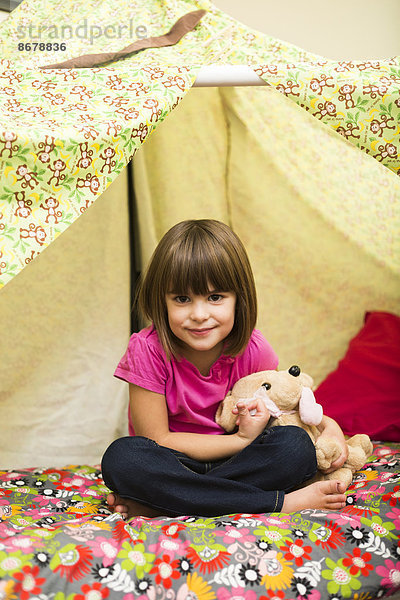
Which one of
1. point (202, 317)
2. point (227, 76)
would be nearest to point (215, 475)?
point (202, 317)

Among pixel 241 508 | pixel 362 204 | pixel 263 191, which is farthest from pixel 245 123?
pixel 241 508

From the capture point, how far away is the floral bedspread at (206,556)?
1.04m

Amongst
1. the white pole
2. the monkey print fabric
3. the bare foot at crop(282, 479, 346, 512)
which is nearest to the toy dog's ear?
the bare foot at crop(282, 479, 346, 512)

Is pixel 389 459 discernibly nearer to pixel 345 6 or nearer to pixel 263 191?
pixel 263 191

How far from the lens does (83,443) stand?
1877 millimetres

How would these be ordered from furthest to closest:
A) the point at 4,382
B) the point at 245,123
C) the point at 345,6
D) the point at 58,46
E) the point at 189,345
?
the point at 345,6
the point at 245,123
the point at 4,382
the point at 58,46
the point at 189,345

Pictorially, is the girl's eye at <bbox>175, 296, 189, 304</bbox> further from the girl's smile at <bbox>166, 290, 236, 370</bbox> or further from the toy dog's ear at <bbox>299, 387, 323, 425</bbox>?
the toy dog's ear at <bbox>299, 387, 323, 425</bbox>

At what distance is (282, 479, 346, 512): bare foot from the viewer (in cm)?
133

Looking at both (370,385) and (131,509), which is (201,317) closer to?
(131,509)

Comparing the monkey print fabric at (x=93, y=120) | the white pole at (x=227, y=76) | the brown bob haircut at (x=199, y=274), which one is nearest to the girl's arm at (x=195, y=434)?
the brown bob haircut at (x=199, y=274)

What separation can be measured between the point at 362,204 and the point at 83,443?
1.10 meters

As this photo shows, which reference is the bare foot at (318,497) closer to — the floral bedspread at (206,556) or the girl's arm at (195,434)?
the floral bedspread at (206,556)

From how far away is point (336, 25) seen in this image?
2432 mm

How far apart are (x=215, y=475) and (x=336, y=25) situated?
1783 millimetres
